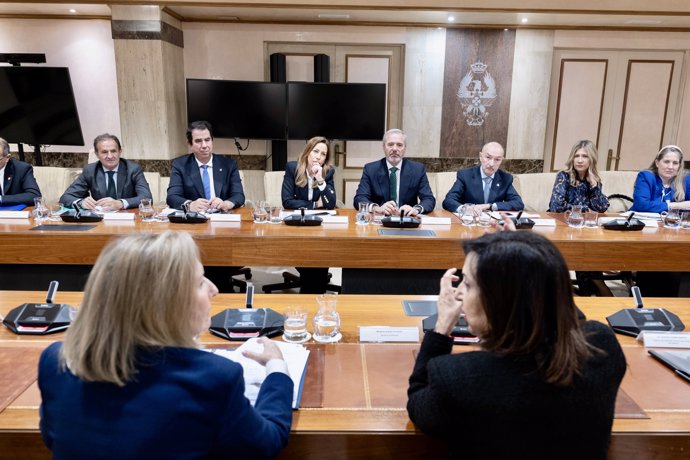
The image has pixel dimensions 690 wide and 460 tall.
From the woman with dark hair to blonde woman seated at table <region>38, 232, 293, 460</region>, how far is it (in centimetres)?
41

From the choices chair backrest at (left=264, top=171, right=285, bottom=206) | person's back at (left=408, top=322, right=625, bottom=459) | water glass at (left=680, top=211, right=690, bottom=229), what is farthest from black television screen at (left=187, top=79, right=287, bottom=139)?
person's back at (left=408, top=322, right=625, bottom=459)

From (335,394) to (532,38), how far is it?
5437mm

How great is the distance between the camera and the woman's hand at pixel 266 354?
4.32 ft

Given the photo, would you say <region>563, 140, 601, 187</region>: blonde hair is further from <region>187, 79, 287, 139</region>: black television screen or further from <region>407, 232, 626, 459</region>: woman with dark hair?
<region>407, 232, 626, 459</region>: woman with dark hair

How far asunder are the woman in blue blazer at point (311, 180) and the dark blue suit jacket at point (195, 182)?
1.24 ft

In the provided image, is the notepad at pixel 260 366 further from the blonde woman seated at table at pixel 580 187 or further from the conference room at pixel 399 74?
the blonde woman seated at table at pixel 580 187

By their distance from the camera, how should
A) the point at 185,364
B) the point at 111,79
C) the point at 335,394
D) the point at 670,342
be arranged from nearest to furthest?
the point at 185,364 → the point at 335,394 → the point at 670,342 → the point at 111,79

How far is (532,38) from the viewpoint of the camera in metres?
5.69

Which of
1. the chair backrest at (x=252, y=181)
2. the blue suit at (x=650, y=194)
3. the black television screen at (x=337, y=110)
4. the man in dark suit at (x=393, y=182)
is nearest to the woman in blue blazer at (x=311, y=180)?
the man in dark suit at (x=393, y=182)

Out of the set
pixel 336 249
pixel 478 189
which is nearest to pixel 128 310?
pixel 336 249

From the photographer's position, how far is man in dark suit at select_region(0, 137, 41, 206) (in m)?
3.89

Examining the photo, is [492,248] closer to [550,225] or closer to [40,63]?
[550,225]

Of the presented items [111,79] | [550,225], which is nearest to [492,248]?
[550,225]

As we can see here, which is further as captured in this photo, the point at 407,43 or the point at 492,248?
the point at 407,43
